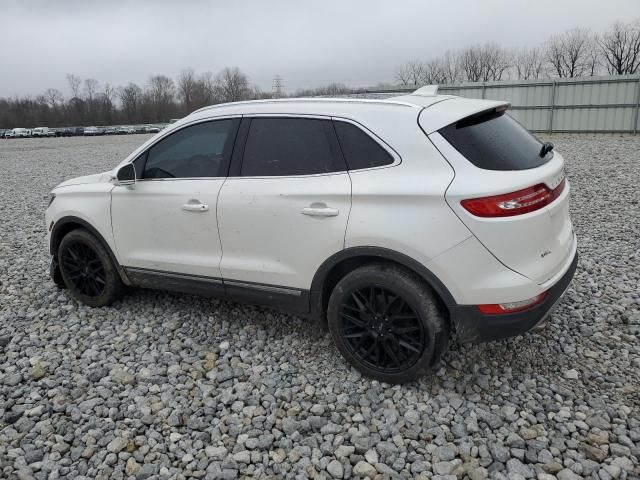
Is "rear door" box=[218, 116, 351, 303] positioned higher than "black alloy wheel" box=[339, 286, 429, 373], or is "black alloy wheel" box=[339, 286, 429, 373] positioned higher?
"rear door" box=[218, 116, 351, 303]

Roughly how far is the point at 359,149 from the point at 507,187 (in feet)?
3.10

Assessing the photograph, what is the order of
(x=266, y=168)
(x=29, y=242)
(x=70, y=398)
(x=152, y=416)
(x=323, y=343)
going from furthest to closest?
1. (x=29, y=242)
2. (x=323, y=343)
3. (x=266, y=168)
4. (x=70, y=398)
5. (x=152, y=416)

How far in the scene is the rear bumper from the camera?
291 cm

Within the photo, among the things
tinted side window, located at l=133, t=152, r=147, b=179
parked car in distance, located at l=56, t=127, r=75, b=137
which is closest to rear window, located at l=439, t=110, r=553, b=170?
tinted side window, located at l=133, t=152, r=147, b=179

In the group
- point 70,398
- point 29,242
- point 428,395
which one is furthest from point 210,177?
point 29,242

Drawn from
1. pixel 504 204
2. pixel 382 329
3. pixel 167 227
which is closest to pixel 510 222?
pixel 504 204

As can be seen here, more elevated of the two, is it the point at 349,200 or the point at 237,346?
the point at 349,200

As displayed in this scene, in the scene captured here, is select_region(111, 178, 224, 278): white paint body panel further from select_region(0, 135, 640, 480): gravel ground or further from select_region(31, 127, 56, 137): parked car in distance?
select_region(31, 127, 56, 137): parked car in distance

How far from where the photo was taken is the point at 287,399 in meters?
3.22

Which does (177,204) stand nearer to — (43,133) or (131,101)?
(43,133)

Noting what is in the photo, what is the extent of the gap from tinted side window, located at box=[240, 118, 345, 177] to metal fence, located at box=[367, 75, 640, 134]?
Answer: 779 inches

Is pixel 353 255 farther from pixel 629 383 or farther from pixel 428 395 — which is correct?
pixel 629 383

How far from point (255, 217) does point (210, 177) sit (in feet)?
1.89

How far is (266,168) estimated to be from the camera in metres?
3.58
